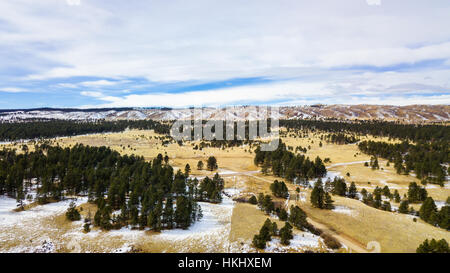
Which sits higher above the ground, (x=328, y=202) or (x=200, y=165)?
(x=200, y=165)

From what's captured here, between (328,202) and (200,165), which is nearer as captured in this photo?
(328,202)

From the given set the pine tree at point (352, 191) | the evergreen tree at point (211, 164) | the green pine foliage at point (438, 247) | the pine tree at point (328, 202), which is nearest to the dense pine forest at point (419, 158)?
the pine tree at point (352, 191)

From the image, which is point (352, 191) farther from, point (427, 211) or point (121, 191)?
point (121, 191)

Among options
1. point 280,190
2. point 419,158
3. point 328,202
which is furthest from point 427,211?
point 419,158

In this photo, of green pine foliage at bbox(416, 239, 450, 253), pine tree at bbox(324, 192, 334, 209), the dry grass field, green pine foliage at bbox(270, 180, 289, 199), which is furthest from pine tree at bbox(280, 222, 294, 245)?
green pine foliage at bbox(270, 180, 289, 199)

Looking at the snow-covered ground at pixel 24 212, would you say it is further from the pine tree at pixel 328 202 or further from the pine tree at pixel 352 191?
the pine tree at pixel 352 191

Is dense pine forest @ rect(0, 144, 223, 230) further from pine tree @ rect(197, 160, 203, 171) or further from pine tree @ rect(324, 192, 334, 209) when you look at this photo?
pine tree @ rect(324, 192, 334, 209)
